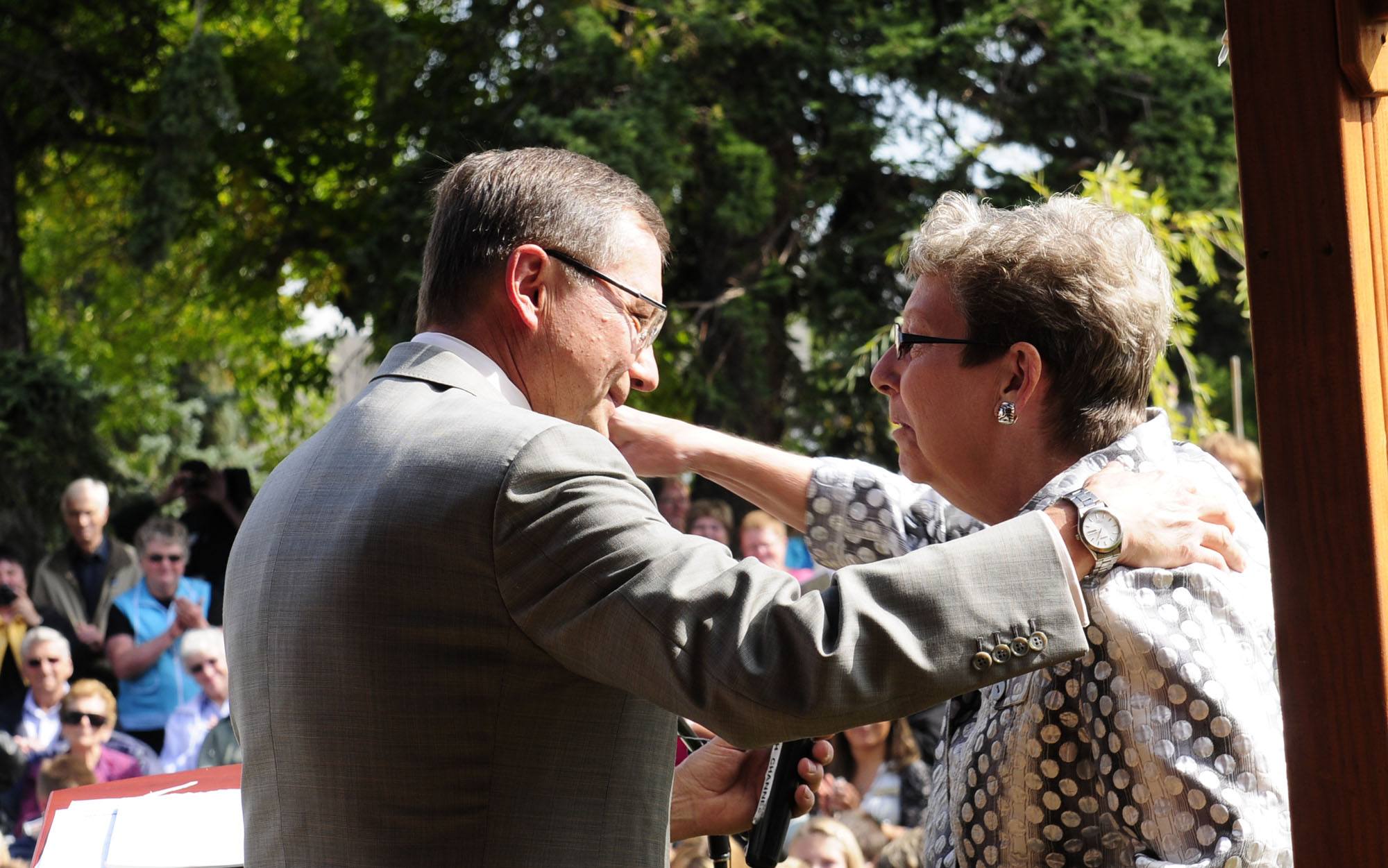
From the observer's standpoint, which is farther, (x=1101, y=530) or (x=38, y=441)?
(x=38, y=441)

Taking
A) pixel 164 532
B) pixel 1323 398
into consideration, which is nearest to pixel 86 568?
pixel 164 532

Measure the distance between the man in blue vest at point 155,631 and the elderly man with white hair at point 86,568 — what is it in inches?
8.9

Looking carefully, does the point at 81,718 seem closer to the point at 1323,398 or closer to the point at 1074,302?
the point at 1074,302

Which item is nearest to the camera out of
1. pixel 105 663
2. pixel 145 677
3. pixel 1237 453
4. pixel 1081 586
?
pixel 1081 586

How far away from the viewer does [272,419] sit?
2084cm

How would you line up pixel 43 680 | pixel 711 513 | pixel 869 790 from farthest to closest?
pixel 711 513 < pixel 43 680 < pixel 869 790

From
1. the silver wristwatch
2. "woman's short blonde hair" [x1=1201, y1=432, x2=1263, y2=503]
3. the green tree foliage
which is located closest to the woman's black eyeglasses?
the green tree foliage

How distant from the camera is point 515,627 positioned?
5.41 feet

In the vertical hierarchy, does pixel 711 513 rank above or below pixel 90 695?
above

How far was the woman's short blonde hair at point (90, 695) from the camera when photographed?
6.66 meters

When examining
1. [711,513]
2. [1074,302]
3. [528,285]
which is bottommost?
[711,513]

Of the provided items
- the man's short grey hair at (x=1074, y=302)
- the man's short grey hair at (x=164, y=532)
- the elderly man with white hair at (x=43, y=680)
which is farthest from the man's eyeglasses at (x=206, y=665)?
the man's short grey hair at (x=1074, y=302)

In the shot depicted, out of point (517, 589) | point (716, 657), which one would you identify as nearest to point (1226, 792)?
point (716, 657)

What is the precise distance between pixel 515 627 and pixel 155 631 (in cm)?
A: 636
